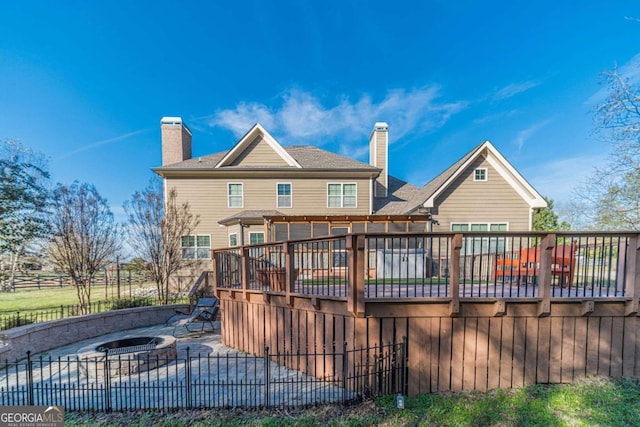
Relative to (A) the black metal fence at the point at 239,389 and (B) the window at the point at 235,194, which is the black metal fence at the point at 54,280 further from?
(A) the black metal fence at the point at 239,389

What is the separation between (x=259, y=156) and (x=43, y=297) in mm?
13012

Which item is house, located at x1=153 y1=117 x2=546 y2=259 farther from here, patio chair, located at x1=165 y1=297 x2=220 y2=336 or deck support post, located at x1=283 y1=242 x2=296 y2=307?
deck support post, located at x1=283 y1=242 x2=296 y2=307

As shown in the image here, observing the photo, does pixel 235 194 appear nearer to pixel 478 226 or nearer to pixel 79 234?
pixel 79 234

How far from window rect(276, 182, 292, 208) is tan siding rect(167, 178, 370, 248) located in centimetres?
19

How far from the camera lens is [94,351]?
16.9ft

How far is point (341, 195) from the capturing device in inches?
518

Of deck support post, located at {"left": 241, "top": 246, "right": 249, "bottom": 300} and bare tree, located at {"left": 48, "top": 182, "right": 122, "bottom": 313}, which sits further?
bare tree, located at {"left": 48, "top": 182, "right": 122, "bottom": 313}

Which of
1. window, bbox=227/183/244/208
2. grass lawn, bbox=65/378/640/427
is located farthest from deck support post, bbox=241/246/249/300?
window, bbox=227/183/244/208

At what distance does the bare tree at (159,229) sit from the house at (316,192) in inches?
21.5

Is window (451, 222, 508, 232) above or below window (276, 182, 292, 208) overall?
below

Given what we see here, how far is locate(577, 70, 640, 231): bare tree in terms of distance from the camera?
28.4 feet

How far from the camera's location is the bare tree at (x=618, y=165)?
8.66 m

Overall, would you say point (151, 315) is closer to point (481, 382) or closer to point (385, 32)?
point (481, 382)

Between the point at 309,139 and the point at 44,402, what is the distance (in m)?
18.7
